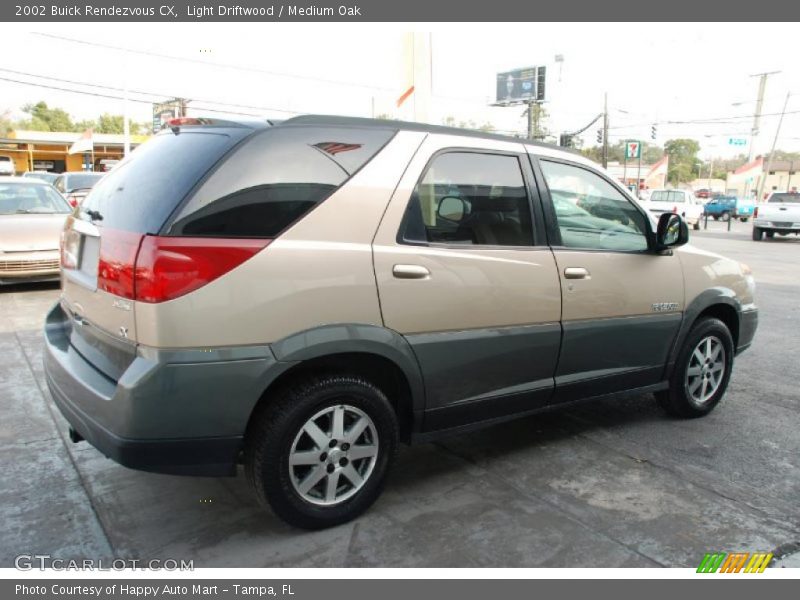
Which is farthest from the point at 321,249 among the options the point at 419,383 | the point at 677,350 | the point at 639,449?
the point at 677,350

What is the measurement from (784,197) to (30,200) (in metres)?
Result: 23.2

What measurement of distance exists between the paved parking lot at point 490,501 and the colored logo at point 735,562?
44 millimetres

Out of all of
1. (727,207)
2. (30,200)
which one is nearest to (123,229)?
(30,200)

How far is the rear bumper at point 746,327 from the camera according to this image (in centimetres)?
468

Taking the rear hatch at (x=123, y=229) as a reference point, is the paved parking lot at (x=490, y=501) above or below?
below

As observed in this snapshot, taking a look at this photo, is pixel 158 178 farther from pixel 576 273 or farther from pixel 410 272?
pixel 576 273

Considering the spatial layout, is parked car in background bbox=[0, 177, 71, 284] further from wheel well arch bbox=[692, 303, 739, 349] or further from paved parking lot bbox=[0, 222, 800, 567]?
wheel well arch bbox=[692, 303, 739, 349]

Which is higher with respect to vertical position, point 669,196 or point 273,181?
point 669,196

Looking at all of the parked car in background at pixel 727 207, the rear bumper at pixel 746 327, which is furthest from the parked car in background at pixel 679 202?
the rear bumper at pixel 746 327

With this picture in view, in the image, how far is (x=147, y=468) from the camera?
248 cm

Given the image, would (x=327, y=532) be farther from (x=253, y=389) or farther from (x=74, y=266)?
(x=74, y=266)

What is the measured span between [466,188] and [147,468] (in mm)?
2054

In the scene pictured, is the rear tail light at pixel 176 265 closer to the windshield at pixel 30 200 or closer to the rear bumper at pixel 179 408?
the rear bumper at pixel 179 408

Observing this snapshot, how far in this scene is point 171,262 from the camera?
238 cm
